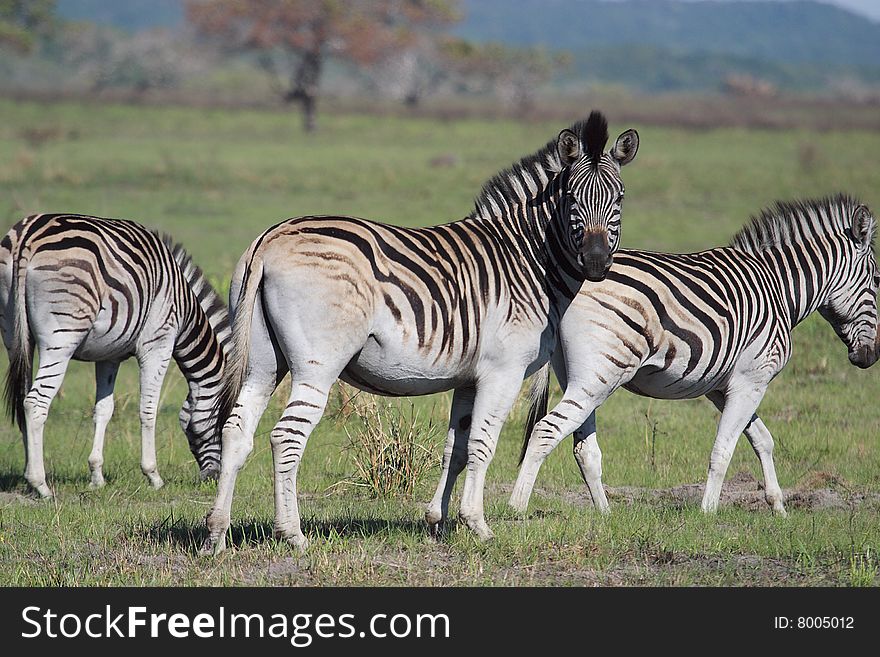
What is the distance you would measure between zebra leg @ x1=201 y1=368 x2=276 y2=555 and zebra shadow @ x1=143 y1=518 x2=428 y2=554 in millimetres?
152

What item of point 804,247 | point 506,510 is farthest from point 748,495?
point 506,510

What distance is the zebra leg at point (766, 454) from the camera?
709 cm

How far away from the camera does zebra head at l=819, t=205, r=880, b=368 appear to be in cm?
759

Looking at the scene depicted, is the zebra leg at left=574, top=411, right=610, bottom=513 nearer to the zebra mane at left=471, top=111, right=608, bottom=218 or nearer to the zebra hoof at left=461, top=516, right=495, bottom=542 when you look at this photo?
the zebra hoof at left=461, top=516, right=495, bottom=542

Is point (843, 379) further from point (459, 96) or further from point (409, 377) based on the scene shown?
point (459, 96)

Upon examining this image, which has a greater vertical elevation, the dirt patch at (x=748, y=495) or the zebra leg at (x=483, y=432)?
the zebra leg at (x=483, y=432)

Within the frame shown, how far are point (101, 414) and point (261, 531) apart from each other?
2.47 meters

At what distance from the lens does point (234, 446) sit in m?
5.56

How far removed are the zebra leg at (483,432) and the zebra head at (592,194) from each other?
0.75 metres

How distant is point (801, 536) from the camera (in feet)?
20.4

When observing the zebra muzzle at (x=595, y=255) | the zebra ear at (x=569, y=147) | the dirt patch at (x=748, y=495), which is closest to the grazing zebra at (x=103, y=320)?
the dirt patch at (x=748, y=495)

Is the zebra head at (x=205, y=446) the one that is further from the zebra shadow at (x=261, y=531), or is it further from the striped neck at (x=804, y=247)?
the striped neck at (x=804, y=247)

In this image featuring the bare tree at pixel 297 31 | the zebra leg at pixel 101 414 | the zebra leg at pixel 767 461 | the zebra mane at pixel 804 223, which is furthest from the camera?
the bare tree at pixel 297 31

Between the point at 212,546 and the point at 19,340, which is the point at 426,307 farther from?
the point at 19,340
